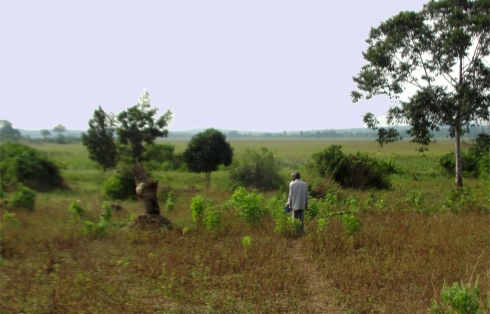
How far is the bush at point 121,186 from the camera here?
19172 millimetres

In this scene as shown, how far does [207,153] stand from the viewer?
2250 centimetres

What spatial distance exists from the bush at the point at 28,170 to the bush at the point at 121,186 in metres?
3.87

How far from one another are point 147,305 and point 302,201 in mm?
4782

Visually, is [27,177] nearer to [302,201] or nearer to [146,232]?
[146,232]

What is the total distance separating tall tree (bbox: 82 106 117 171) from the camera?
76.1 feet

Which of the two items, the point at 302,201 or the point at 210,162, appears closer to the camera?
the point at 302,201

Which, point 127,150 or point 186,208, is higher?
point 127,150

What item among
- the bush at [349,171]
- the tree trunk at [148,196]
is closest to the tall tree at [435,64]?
the bush at [349,171]

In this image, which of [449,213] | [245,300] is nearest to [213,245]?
[245,300]

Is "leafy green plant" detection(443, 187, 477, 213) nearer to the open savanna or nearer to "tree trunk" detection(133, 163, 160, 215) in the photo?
the open savanna

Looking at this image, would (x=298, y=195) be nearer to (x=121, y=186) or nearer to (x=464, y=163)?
(x=121, y=186)

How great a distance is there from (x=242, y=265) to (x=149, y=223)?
140 inches

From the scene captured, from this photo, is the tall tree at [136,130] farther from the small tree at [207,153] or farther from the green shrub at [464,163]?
the green shrub at [464,163]

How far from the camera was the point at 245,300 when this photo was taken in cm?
640
